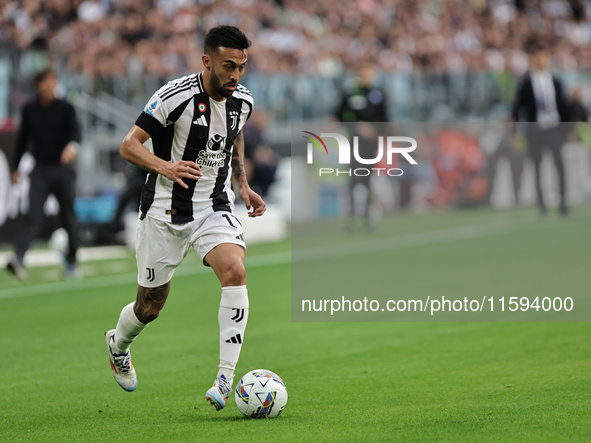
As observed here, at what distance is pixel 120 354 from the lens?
20.8 feet

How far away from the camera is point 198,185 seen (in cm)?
601

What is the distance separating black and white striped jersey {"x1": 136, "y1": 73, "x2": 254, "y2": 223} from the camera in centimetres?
579

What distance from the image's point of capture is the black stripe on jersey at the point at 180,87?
18.9 feet

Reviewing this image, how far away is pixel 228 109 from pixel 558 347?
10.4 ft

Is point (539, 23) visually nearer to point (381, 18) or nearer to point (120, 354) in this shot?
point (381, 18)

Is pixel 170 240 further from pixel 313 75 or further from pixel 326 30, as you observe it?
pixel 326 30

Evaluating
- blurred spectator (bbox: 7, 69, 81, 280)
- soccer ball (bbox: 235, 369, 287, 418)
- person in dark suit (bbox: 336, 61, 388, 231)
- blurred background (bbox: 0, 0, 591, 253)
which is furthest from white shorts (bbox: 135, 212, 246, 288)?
person in dark suit (bbox: 336, 61, 388, 231)

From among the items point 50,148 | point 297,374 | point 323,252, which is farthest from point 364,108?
point 297,374

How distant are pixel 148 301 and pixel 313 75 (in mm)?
16130

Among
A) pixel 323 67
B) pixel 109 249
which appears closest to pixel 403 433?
pixel 109 249

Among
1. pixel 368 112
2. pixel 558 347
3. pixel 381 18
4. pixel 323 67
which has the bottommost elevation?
pixel 558 347

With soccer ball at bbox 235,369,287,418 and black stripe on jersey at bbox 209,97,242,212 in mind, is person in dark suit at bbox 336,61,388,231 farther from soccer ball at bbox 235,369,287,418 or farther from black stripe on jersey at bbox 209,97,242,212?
soccer ball at bbox 235,369,287,418

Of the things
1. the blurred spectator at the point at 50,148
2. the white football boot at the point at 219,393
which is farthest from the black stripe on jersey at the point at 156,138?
the blurred spectator at the point at 50,148

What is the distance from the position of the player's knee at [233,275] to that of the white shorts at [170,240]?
0.24m
